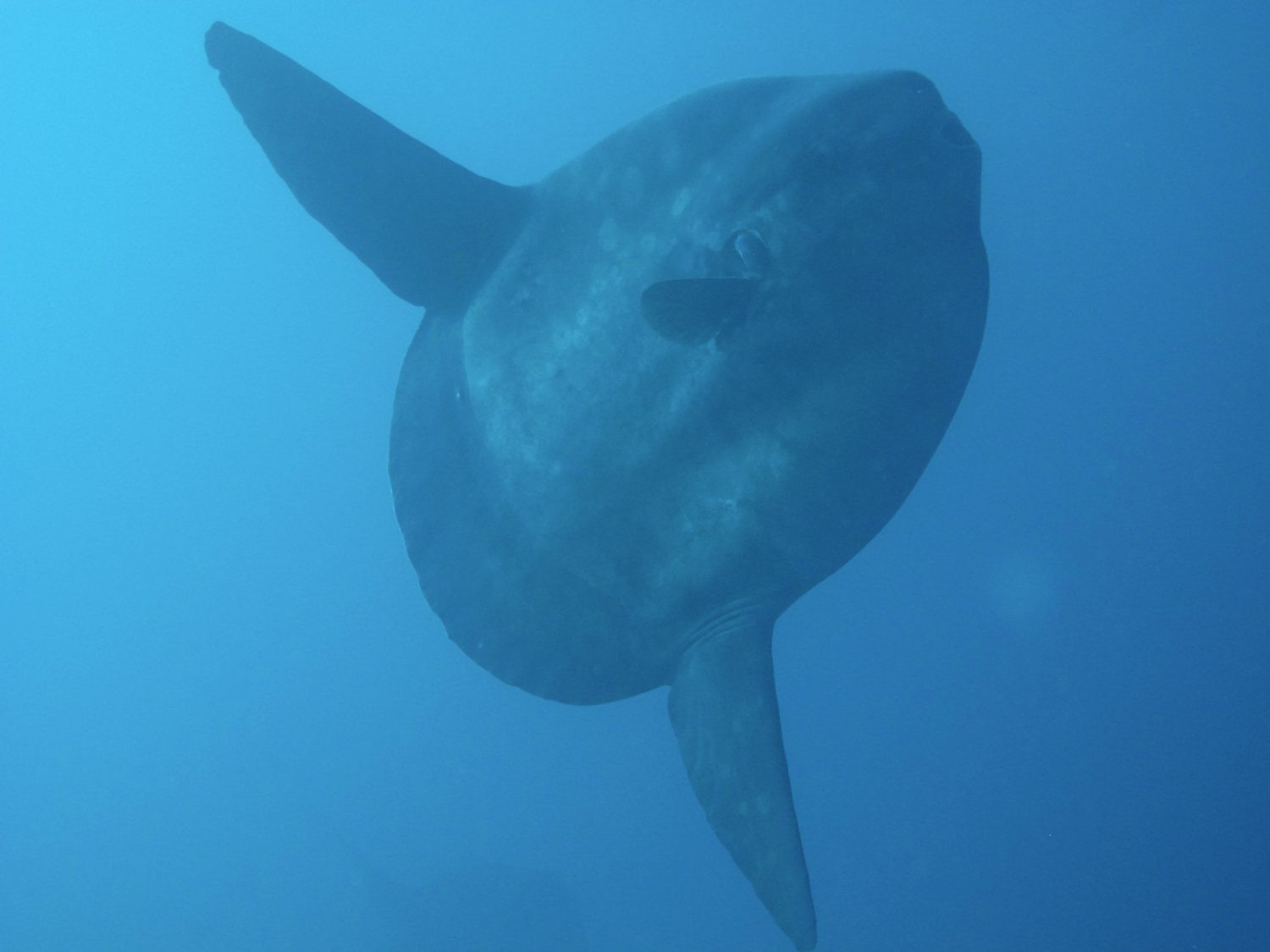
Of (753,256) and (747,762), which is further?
(747,762)

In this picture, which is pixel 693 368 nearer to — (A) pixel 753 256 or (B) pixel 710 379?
(B) pixel 710 379

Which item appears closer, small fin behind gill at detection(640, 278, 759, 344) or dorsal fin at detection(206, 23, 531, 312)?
small fin behind gill at detection(640, 278, 759, 344)

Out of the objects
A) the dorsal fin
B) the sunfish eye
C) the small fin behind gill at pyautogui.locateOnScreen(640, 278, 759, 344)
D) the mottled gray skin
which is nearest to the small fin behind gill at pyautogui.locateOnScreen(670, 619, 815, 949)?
the mottled gray skin

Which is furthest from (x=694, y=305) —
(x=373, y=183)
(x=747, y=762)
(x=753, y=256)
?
(x=373, y=183)

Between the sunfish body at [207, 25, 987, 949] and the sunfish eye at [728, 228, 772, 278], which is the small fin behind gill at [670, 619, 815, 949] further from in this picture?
the sunfish eye at [728, 228, 772, 278]

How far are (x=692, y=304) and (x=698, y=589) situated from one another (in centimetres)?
115

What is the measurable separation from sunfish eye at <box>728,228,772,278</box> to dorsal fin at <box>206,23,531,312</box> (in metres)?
1.51

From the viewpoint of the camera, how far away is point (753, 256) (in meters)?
3.08

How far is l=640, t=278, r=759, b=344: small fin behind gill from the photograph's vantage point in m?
2.92

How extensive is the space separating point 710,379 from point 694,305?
13.9 inches

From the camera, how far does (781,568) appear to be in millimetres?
3357

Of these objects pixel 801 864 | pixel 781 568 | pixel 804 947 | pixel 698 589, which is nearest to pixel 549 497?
pixel 698 589

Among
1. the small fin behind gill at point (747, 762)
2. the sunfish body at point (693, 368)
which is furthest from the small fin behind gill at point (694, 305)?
the small fin behind gill at point (747, 762)

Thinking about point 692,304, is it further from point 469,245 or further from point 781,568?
point 469,245
